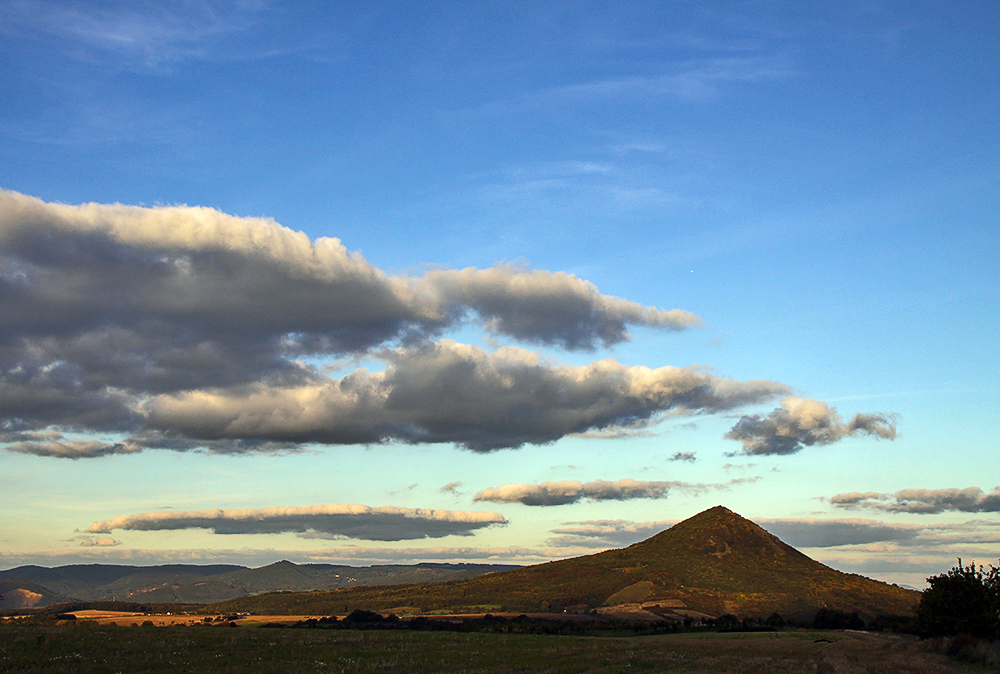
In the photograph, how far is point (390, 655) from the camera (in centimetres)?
7162

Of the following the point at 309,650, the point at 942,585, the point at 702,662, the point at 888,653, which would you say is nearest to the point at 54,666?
the point at 309,650

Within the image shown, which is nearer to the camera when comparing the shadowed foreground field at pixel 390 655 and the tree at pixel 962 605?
the shadowed foreground field at pixel 390 655

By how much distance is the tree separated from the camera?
253 feet

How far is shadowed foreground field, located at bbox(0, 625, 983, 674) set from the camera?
6038 cm

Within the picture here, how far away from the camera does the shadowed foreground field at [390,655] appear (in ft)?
198

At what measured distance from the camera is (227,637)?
270ft

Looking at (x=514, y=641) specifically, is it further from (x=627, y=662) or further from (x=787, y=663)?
(x=787, y=663)

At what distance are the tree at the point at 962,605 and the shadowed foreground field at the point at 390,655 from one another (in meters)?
4.48

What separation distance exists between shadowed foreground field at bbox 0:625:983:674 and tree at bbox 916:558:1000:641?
4476 mm

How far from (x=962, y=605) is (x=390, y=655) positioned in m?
58.2

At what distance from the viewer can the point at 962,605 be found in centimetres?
7925

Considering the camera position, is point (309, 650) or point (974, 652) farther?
point (309, 650)

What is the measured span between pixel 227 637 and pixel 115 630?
1351 cm

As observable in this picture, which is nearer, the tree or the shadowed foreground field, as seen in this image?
the shadowed foreground field
